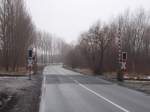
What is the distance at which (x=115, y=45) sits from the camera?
6084cm

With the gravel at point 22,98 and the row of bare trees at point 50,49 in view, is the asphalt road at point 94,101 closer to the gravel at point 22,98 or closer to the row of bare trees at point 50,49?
the gravel at point 22,98

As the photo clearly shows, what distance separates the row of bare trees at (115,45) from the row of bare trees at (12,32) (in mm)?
13229

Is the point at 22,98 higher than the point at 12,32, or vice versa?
the point at 12,32

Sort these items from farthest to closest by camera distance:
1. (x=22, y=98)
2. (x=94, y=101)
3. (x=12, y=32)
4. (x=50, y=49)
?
(x=50, y=49)
(x=12, y=32)
(x=22, y=98)
(x=94, y=101)

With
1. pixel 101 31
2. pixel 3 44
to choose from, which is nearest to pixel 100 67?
pixel 101 31

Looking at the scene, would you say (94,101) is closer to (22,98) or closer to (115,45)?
(22,98)

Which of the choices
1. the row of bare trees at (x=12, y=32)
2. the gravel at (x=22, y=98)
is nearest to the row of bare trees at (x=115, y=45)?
the row of bare trees at (x=12, y=32)

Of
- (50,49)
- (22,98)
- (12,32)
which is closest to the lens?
(22,98)

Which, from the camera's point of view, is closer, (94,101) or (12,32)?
(94,101)

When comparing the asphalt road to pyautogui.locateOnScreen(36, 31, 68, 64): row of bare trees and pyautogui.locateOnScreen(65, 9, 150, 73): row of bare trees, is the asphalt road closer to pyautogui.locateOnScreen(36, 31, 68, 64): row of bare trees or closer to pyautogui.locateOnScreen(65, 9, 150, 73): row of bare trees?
pyautogui.locateOnScreen(65, 9, 150, 73): row of bare trees

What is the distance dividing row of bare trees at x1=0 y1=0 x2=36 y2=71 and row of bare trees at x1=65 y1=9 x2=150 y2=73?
13229mm

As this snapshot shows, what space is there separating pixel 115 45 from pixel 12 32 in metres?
18.5

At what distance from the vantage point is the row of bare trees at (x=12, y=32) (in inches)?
2253

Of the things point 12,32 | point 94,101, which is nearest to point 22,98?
point 94,101
